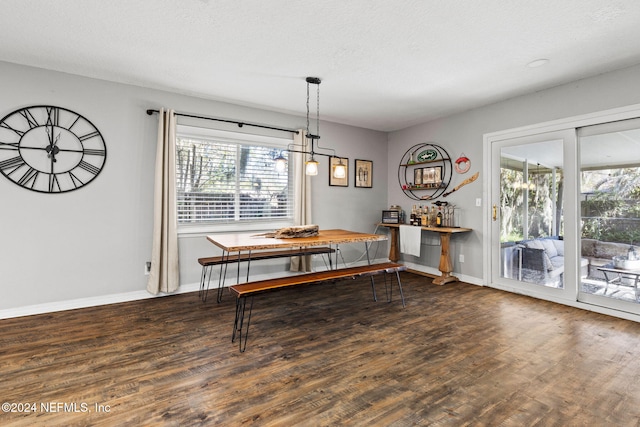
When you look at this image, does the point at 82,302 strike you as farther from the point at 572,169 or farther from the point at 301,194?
the point at 572,169

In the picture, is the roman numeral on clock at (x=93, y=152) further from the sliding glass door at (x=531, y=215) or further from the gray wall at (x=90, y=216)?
the sliding glass door at (x=531, y=215)

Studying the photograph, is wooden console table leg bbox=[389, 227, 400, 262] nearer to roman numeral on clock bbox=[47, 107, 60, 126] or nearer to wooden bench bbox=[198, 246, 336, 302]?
wooden bench bbox=[198, 246, 336, 302]

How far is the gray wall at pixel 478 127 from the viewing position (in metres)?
3.14

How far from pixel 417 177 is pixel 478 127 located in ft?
3.98

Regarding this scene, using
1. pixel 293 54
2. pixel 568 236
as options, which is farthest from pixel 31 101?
pixel 568 236

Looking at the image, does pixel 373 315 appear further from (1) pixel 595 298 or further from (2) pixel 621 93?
(2) pixel 621 93

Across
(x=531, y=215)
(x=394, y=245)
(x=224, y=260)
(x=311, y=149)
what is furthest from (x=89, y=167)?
(x=531, y=215)

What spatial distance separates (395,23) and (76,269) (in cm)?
389

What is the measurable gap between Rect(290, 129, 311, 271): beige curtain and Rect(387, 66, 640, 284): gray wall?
1.85 meters

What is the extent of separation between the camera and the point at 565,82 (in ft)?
11.2

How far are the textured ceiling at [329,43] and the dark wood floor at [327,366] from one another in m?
2.46

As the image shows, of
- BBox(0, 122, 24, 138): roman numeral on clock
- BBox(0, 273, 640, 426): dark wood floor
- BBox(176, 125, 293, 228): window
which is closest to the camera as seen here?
BBox(0, 273, 640, 426): dark wood floor

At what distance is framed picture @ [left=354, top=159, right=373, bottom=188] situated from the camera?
213 inches

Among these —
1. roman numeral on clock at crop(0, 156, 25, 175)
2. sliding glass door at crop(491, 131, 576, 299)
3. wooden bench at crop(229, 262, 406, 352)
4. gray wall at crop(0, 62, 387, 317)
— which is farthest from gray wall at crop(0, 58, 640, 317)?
wooden bench at crop(229, 262, 406, 352)
